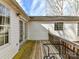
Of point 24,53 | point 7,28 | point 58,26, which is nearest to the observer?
point 7,28

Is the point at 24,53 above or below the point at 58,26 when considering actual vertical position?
below

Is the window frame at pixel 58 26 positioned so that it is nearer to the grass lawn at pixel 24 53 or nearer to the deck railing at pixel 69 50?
the grass lawn at pixel 24 53

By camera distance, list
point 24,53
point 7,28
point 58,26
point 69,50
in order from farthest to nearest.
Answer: point 58,26, point 24,53, point 7,28, point 69,50

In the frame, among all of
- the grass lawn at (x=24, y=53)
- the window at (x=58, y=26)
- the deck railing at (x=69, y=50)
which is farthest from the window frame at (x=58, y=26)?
the deck railing at (x=69, y=50)

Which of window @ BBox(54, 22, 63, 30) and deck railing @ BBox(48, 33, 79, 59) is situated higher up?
window @ BBox(54, 22, 63, 30)

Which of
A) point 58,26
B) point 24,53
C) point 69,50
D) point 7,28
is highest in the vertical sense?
point 58,26

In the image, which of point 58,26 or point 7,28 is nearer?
point 7,28

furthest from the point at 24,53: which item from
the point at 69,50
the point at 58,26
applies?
the point at 58,26

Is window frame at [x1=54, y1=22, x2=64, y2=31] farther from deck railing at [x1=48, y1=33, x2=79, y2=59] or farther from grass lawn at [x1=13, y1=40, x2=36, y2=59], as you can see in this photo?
deck railing at [x1=48, y1=33, x2=79, y2=59]

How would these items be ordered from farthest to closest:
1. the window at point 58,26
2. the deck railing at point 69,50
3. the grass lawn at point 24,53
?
the window at point 58,26, the grass lawn at point 24,53, the deck railing at point 69,50

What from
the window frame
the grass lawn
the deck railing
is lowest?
the grass lawn

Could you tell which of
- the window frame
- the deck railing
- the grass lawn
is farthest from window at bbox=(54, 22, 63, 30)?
the deck railing

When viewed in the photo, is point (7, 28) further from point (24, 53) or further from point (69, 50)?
point (69, 50)

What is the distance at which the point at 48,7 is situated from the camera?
2412cm
